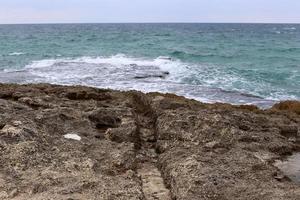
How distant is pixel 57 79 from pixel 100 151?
1685cm

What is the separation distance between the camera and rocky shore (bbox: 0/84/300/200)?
17.0 feet

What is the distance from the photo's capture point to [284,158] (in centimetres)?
661

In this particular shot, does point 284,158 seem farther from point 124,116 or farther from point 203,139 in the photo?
point 124,116

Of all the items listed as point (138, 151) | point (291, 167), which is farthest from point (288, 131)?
point (138, 151)

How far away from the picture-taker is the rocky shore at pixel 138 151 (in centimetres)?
518

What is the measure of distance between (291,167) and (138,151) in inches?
86.2

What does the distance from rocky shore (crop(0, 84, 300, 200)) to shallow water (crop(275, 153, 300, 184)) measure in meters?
0.11

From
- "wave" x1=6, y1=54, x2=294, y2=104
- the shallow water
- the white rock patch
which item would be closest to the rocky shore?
the white rock patch

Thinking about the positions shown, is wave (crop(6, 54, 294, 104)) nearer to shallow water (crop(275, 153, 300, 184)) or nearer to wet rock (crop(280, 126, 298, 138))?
wet rock (crop(280, 126, 298, 138))

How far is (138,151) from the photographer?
678cm

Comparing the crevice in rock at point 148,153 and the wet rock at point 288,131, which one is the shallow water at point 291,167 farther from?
the crevice in rock at point 148,153

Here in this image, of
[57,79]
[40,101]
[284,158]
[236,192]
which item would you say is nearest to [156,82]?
[57,79]

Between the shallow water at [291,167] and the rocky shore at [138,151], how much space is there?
108 mm

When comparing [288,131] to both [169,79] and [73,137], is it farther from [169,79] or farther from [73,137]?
[169,79]
